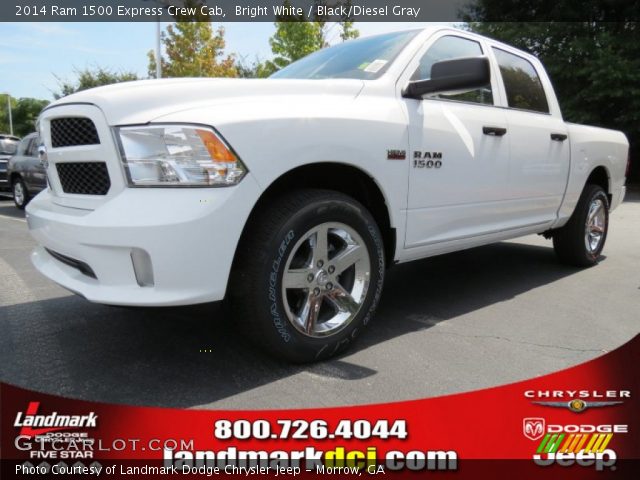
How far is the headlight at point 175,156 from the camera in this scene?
209 centimetres

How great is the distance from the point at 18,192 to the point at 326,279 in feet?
35.8

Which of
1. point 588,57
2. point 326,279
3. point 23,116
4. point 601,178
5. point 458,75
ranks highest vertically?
point 588,57

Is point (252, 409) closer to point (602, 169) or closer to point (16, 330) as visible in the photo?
point (16, 330)

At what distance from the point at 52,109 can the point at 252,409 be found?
5.63 ft

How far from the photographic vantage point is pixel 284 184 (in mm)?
2525

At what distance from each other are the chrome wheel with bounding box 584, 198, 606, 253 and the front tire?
9.85ft

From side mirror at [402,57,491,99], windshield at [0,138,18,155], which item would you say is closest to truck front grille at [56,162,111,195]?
side mirror at [402,57,491,99]

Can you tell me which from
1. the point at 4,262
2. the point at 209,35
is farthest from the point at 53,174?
the point at 209,35

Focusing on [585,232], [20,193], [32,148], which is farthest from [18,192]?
[585,232]

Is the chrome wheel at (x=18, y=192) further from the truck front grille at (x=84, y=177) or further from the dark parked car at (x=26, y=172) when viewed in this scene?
Answer: the truck front grille at (x=84, y=177)

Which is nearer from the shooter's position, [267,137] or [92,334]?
[267,137]

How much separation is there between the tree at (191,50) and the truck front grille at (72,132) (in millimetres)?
19327

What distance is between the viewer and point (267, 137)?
2.22 m

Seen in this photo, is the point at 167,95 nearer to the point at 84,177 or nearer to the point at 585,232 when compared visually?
the point at 84,177
